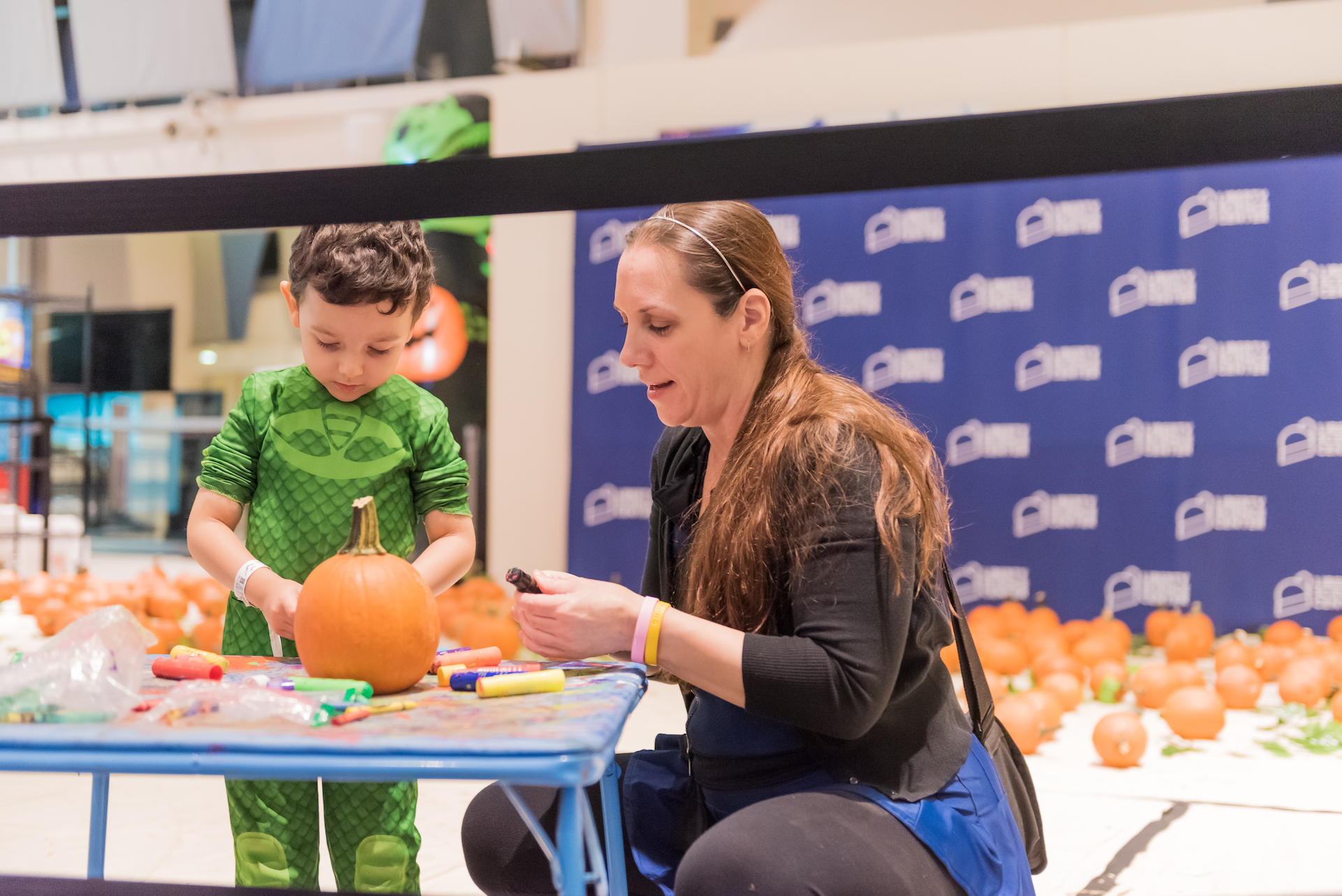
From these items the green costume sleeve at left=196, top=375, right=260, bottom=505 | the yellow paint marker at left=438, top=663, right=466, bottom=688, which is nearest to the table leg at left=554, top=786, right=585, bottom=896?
the yellow paint marker at left=438, top=663, right=466, bottom=688

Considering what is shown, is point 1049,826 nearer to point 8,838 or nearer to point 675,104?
point 8,838

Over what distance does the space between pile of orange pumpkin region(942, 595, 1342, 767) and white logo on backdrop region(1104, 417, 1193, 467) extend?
2.39 feet

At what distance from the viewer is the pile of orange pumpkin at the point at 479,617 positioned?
397 centimetres

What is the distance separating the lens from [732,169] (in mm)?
1322

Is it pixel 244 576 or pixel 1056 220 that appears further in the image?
pixel 1056 220

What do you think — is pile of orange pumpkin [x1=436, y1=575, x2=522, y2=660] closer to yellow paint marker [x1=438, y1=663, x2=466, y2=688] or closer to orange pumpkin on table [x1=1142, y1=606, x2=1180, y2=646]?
yellow paint marker [x1=438, y1=663, x2=466, y2=688]

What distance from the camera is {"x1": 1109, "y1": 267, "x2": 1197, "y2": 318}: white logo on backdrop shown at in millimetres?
4801

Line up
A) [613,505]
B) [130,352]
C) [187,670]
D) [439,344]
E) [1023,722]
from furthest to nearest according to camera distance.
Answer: [130,352] < [439,344] < [613,505] < [1023,722] < [187,670]

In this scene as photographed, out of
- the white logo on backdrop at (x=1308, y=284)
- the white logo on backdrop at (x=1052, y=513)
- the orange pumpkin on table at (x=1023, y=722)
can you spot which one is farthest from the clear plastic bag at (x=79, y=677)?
the white logo on backdrop at (x=1308, y=284)

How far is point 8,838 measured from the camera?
7.91 ft

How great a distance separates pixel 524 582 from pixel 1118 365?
14.4ft

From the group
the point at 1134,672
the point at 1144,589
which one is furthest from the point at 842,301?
the point at 1134,672

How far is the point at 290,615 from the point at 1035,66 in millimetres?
4795

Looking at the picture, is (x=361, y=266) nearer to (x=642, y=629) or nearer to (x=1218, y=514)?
(x=642, y=629)
